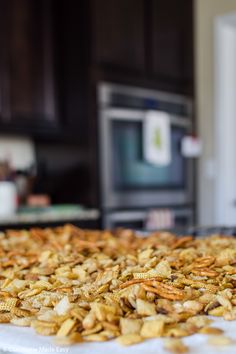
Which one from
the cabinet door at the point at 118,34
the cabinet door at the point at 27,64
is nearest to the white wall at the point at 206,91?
the cabinet door at the point at 118,34

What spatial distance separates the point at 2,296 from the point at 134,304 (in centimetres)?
20

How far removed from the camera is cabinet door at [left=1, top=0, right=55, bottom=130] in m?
2.70

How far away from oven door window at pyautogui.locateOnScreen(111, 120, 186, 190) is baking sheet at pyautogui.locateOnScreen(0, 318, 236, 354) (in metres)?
2.19

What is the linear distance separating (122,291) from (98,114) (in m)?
2.09

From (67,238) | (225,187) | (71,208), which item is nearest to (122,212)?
(71,208)

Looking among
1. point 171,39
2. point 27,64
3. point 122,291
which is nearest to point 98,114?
point 27,64

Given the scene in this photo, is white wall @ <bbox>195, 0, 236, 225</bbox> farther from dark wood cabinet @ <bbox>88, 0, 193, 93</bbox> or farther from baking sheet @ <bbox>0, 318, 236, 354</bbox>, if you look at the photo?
baking sheet @ <bbox>0, 318, 236, 354</bbox>

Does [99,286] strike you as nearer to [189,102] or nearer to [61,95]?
[61,95]

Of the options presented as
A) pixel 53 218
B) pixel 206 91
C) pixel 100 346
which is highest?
pixel 206 91

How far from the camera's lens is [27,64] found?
2797 millimetres

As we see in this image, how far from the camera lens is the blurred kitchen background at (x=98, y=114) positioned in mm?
2729

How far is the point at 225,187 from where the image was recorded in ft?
12.8

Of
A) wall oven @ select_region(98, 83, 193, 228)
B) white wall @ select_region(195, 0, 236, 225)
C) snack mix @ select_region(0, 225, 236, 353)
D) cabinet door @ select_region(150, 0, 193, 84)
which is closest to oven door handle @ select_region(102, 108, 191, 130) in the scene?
wall oven @ select_region(98, 83, 193, 228)

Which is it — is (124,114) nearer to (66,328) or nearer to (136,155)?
(136,155)
